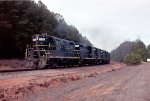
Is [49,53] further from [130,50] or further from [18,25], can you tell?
[130,50]

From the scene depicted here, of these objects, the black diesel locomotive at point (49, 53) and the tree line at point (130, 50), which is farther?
the tree line at point (130, 50)

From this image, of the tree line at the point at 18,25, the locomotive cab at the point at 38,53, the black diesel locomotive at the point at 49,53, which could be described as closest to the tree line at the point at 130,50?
the tree line at the point at 18,25

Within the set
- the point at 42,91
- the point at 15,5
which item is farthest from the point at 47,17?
the point at 42,91

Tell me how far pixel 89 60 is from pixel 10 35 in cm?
1266

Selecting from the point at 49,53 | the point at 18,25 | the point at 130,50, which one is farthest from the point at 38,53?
the point at 130,50

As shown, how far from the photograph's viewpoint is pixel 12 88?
17.4 meters

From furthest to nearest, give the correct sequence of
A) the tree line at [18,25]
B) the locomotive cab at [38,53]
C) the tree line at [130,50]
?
the tree line at [130,50] < the tree line at [18,25] < the locomotive cab at [38,53]

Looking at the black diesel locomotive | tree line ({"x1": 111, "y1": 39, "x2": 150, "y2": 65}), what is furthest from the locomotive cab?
tree line ({"x1": 111, "y1": 39, "x2": 150, "y2": 65})

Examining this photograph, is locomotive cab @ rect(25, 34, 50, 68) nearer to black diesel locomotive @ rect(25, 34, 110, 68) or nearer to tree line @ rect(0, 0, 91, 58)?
black diesel locomotive @ rect(25, 34, 110, 68)

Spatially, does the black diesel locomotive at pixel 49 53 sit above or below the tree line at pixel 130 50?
below

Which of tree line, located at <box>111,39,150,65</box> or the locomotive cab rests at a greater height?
tree line, located at <box>111,39,150,65</box>

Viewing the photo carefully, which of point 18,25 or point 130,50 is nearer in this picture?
point 18,25

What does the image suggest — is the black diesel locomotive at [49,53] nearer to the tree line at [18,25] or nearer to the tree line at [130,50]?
the tree line at [18,25]

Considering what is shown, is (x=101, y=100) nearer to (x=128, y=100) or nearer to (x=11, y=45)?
(x=128, y=100)
